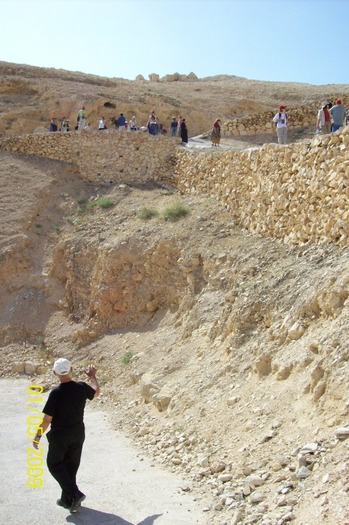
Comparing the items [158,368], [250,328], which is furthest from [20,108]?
[250,328]

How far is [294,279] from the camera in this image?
8461mm

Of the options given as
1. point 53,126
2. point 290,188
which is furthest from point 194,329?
point 53,126

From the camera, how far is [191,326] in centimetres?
1042

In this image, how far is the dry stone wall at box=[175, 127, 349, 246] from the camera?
8.50 meters

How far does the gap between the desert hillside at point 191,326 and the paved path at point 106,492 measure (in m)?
0.25

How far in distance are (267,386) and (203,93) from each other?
22420 millimetres

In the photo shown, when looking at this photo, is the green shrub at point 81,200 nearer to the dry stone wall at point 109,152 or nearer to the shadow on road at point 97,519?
the dry stone wall at point 109,152

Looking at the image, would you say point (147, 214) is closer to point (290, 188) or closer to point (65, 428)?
point (290, 188)

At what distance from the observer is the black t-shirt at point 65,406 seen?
210 inches

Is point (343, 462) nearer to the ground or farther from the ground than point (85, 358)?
farther from the ground

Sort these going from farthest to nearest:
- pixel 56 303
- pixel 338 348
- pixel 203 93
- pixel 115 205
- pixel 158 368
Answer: pixel 203 93 → pixel 115 205 → pixel 56 303 → pixel 158 368 → pixel 338 348

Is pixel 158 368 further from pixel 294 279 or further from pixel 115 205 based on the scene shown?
pixel 115 205

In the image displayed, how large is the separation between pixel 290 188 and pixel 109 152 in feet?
29.4

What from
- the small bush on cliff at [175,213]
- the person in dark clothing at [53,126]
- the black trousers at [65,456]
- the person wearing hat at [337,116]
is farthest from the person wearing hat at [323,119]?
the person in dark clothing at [53,126]
